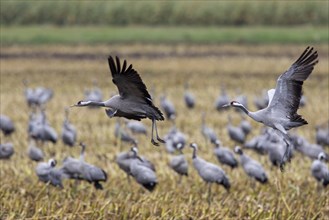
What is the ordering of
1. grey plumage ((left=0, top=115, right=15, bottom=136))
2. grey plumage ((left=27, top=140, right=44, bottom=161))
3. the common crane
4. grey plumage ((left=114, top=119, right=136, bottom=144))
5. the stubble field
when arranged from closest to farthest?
the stubble field
the common crane
grey plumage ((left=27, top=140, right=44, bottom=161))
grey plumage ((left=114, top=119, right=136, bottom=144))
grey plumage ((left=0, top=115, right=15, bottom=136))

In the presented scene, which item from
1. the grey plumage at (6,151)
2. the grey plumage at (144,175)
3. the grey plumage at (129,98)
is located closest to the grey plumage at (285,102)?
the grey plumage at (129,98)

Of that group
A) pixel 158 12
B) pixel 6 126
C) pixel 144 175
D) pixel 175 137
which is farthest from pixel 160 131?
pixel 158 12

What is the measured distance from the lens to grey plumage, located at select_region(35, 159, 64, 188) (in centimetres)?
1196

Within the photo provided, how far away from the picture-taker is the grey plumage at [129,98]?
718 cm

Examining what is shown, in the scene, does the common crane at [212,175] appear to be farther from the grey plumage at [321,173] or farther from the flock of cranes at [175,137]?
the grey plumage at [321,173]

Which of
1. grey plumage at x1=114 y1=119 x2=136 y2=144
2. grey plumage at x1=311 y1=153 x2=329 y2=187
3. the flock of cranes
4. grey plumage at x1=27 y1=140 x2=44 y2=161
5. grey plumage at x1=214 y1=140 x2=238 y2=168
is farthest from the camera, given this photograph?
grey plumage at x1=114 y1=119 x2=136 y2=144

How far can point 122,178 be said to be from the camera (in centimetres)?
1341

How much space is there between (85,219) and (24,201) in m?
1.21

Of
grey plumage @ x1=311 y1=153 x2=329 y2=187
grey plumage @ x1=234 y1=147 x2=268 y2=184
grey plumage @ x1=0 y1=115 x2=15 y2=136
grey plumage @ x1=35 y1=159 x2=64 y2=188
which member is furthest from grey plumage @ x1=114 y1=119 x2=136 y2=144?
grey plumage @ x1=311 y1=153 x2=329 y2=187

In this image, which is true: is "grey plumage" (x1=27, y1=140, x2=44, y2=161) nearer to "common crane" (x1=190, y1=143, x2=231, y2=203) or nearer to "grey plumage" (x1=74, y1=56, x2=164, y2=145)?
"common crane" (x1=190, y1=143, x2=231, y2=203)

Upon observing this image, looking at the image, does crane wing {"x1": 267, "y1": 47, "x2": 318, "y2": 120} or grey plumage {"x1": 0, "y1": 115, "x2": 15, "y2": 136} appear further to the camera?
grey plumage {"x1": 0, "y1": 115, "x2": 15, "y2": 136}

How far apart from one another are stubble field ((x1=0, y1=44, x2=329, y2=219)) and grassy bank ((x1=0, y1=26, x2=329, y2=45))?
197cm

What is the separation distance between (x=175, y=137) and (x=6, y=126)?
3.56 metres

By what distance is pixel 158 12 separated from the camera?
165ft
